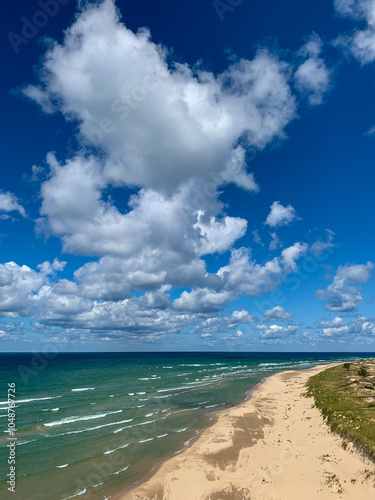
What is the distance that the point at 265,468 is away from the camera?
19.0 m

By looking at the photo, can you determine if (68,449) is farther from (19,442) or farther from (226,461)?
(226,461)

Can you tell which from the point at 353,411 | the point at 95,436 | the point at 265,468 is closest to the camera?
the point at 265,468

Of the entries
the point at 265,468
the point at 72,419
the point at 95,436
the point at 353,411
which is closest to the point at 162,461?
the point at 265,468

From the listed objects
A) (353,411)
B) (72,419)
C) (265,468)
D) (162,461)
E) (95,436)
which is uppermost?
(353,411)

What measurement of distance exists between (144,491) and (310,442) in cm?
1298

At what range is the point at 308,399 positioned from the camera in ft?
126

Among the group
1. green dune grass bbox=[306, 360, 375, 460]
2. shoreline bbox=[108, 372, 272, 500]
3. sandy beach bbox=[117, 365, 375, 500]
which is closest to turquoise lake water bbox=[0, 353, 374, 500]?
shoreline bbox=[108, 372, 272, 500]

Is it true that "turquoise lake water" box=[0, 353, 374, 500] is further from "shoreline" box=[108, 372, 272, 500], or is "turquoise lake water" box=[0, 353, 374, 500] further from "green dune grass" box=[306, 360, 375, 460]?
"green dune grass" box=[306, 360, 375, 460]

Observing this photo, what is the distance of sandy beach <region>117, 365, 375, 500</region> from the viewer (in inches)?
625

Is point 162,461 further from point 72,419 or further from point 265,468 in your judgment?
point 72,419

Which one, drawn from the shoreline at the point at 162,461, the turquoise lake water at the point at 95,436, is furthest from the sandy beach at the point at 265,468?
the turquoise lake water at the point at 95,436

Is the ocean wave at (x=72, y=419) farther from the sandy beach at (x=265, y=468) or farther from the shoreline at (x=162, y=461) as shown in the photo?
the sandy beach at (x=265, y=468)

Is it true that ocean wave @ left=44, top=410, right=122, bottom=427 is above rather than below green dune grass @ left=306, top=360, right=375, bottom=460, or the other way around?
below

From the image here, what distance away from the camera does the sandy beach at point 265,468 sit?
15.9 metres
